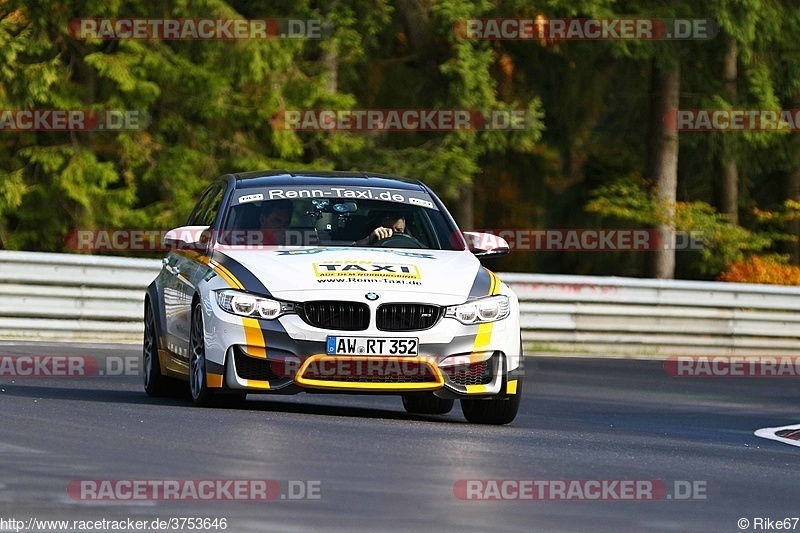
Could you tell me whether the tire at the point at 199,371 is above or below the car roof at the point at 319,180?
below

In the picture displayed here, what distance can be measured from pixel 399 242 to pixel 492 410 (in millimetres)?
1294

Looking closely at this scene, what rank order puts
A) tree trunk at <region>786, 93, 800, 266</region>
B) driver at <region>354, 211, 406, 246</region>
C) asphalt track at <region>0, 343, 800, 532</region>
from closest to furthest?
asphalt track at <region>0, 343, 800, 532</region>, driver at <region>354, 211, 406, 246</region>, tree trunk at <region>786, 93, 800, 266</region>

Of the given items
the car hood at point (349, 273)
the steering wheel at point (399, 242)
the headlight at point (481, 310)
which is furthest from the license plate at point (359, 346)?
the steering wheel at point (399, 242)

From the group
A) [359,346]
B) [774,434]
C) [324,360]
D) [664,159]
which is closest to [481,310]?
[359,346]

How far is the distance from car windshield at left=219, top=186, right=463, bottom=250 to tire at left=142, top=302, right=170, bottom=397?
1.31 metres

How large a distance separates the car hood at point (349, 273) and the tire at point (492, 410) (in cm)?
90

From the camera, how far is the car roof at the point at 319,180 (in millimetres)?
13312

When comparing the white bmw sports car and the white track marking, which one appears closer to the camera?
the white bmw sports car

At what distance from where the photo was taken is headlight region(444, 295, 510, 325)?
38.7 feet

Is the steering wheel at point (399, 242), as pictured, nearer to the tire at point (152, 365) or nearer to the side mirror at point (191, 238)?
the side mirror at point (191, 238)

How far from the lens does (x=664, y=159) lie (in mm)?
35000

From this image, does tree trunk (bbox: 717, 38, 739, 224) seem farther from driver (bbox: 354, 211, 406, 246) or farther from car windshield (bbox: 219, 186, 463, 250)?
driver (bbox: 354, 211, 406, 246)

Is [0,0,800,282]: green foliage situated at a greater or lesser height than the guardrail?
greater

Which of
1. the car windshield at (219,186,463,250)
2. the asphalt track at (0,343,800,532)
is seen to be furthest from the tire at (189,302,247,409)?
the car windshield at (219,186,463,250)
